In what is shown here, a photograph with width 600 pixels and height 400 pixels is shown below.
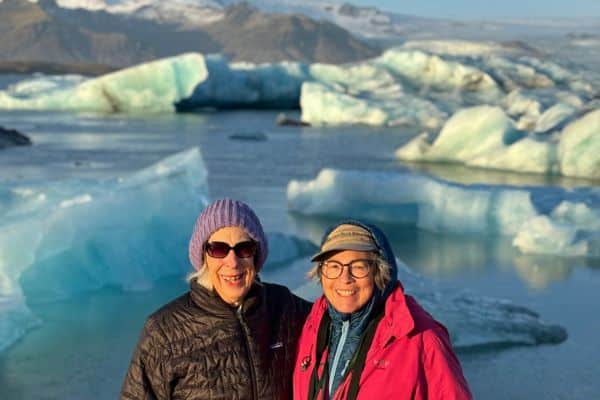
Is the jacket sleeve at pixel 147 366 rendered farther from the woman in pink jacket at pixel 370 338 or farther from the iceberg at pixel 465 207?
the iceberg at pixel 465 207

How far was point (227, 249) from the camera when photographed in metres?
1.72

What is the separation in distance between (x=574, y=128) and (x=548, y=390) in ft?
25.3

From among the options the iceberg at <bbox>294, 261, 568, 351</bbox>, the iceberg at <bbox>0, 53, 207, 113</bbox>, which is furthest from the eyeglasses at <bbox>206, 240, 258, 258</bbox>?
the iceberg at <bbox>0, 53, 207, 113</bbox>

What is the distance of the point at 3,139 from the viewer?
13406 mm

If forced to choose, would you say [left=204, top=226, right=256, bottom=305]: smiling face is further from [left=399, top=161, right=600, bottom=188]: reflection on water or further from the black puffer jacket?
[left=399, top=161, right=600, bottom=188]: reflection on water

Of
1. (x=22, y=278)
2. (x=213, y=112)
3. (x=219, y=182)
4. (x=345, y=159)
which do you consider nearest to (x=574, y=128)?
A: (x=345, y=159)

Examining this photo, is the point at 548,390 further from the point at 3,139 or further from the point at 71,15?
the point at 71,15

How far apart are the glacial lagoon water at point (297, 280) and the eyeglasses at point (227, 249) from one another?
1.74 metres

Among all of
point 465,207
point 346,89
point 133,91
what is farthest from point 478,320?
point 346,89

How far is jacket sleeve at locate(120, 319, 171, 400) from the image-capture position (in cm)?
173

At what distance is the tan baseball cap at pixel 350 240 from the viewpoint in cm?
157

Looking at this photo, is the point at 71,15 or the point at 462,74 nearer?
the point at 462,74

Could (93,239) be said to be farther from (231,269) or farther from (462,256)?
(231,269)

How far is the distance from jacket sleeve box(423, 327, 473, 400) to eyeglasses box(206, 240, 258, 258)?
0.39 meters
